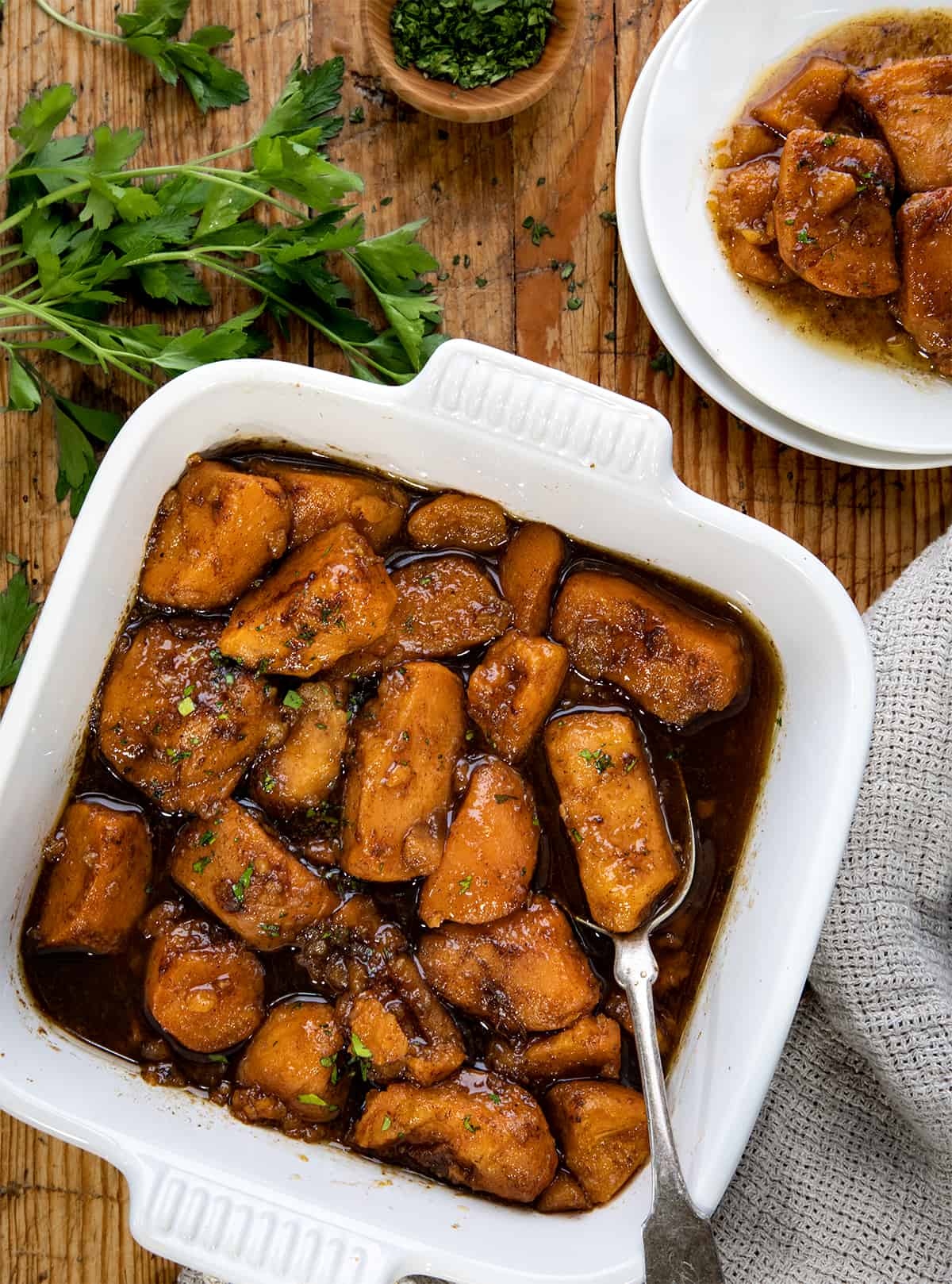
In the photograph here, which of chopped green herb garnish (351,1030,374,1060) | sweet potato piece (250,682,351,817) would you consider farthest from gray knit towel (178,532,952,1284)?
sweet potato piece (250,682,351,817)

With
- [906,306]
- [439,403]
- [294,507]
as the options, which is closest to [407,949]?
A: [294,507]

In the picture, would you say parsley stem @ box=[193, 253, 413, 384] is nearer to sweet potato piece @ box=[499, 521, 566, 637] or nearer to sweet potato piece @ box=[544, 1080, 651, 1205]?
sweet potato piece @ box=[499, 521, 566, 637]

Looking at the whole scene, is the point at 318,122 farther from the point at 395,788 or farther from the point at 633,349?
the point at 395,788

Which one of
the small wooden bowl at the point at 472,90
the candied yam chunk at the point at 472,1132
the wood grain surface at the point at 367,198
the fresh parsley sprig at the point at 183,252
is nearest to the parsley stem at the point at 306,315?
the fresh parsley sprig at the point at 183,252

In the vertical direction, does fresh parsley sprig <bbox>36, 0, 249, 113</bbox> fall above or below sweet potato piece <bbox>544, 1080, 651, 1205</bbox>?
above

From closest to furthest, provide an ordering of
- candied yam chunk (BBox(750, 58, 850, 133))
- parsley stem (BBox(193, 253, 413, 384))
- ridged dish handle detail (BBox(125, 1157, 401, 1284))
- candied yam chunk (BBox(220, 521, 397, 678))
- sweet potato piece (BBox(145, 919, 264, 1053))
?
ridged dish handle detail (BBox(125, 1157, 401, 1284)) → candied yam chunk (BBox(220, 521, 397, 678)) → sweet potato piece (BBox(145, 919, 264, 1053)) → parsley stem (BBox(193, 253, 413, 384)) → candied yam chunk (BBox(750, 58, 850, 133))

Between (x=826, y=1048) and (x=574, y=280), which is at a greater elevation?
(x=574, y=280)
